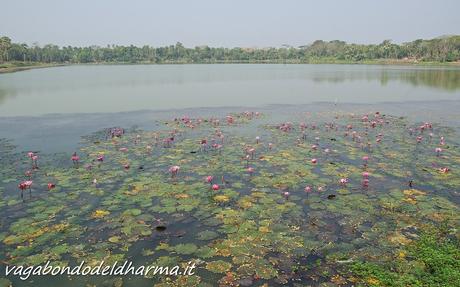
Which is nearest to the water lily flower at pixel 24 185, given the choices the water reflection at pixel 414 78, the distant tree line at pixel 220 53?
the water reflection at pixel 414 78

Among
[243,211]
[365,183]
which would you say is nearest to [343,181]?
[365,183]

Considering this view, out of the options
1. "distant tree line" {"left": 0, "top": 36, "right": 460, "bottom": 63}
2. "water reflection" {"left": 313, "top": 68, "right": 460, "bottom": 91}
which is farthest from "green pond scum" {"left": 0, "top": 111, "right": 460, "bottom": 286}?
"distant tree line" {"left": 0, "top": 36, "right": 460, "bottom": 63}

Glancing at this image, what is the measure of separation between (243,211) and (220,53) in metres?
152

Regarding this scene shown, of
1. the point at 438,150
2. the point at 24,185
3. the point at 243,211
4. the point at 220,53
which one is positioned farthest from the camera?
the point at 220,53

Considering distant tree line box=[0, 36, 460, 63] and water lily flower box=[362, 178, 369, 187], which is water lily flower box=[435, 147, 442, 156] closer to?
water lily flower box=[362, 178, 369, 187]

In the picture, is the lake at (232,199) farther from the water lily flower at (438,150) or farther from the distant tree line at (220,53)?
the distant tree line at (220,53)

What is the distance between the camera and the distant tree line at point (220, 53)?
9406cm

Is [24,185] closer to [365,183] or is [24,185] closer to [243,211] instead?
[243,211]

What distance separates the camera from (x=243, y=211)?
7855 mm

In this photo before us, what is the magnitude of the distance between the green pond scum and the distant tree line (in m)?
78.1

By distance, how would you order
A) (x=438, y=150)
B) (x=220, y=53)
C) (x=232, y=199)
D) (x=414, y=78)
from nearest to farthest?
(x=232, y=199) → (x=438, y=150) → (x=414, y=78) → (x=220, y=53)

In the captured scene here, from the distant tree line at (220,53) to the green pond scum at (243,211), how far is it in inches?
3075

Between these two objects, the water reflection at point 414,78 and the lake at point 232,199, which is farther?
the water reflection at point 414,78

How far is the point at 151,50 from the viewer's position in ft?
473
